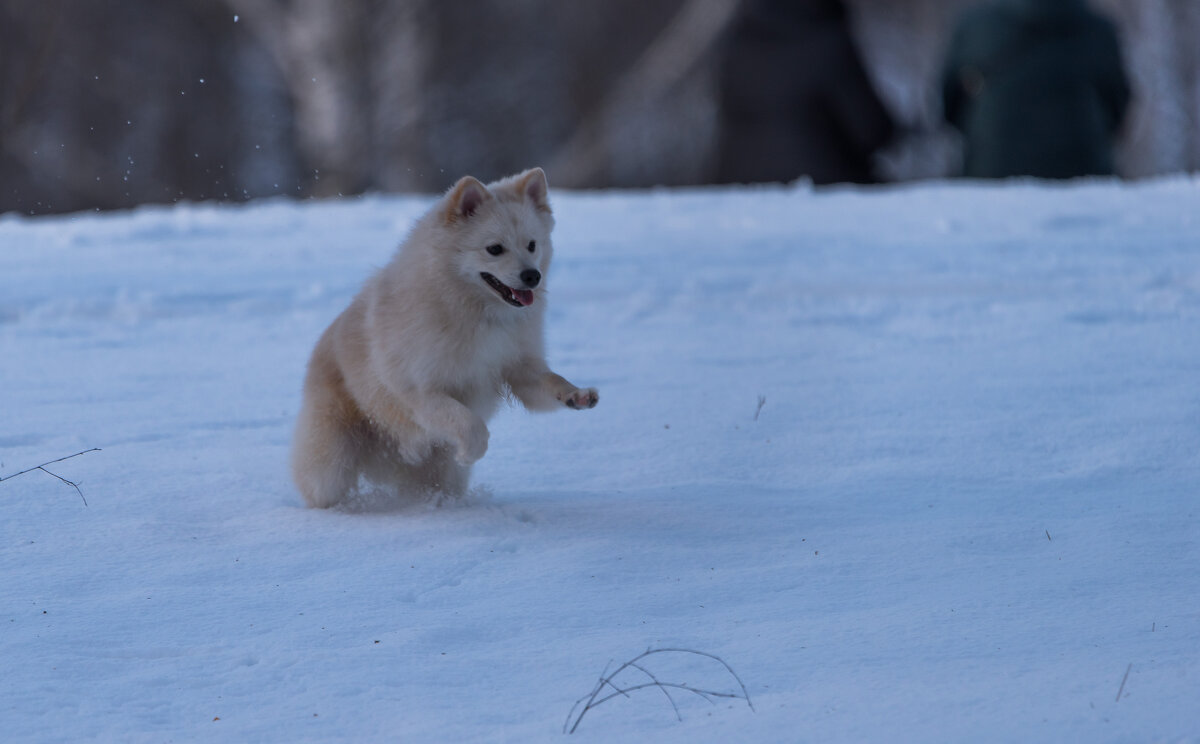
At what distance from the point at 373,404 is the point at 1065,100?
8240mm

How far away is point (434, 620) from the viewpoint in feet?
9.79

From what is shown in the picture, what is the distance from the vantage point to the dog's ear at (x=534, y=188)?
14.4ft

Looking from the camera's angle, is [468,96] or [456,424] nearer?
[456,424]

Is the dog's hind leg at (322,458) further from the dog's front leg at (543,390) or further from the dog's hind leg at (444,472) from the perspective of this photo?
the dog's front leg at (543,390)

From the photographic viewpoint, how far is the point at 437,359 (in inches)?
158

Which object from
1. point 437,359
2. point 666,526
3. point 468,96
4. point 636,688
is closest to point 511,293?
point 437,359

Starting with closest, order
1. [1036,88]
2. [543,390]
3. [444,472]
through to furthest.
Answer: [543,390] → [444,472] → [1036,88]

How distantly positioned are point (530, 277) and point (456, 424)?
523 mm

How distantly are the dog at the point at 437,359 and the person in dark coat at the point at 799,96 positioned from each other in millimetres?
9533

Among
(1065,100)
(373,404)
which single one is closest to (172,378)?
(373,404)

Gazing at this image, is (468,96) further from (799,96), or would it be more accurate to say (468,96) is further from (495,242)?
(495,242)

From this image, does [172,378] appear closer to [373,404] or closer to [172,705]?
[373,404]

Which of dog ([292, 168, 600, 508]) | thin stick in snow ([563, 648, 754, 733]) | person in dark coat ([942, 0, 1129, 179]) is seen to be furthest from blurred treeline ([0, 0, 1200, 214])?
thin stick in snow ([563, 648, 754, 733])

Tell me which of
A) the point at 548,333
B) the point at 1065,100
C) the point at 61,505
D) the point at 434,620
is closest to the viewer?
the point at 434,620
